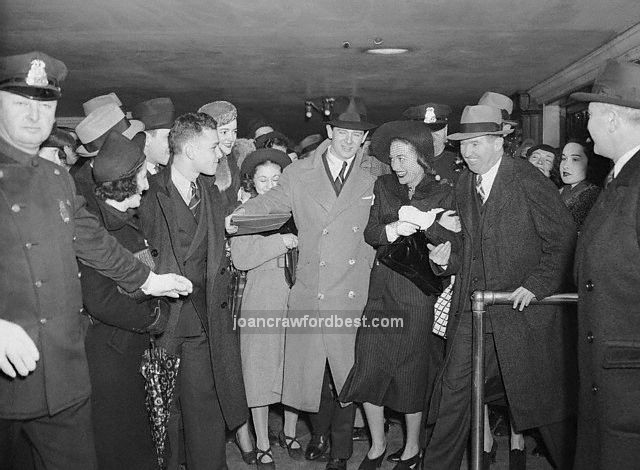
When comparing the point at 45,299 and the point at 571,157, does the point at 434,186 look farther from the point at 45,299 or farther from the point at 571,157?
the point at 45,299

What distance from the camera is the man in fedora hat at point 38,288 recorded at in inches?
87.4

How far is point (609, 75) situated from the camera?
97.2 inches

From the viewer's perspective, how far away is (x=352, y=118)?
12.8ft

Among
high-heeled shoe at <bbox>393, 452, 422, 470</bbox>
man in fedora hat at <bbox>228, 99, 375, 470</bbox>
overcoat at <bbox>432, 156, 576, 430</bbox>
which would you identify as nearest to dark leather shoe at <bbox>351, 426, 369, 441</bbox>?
man in fedora hat at <bbox>228, 99, 375, 470</bbox>

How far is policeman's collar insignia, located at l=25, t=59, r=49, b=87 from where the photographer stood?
89.0 inches

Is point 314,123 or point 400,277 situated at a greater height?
point 314,123

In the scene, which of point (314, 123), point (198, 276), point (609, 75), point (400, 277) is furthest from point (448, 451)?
point (314, 123)

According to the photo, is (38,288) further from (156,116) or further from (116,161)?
(156,116)

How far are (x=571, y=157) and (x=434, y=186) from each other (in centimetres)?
174

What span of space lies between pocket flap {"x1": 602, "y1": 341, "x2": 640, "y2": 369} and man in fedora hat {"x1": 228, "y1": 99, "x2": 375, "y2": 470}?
1705 millimetres

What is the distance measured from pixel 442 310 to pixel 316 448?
1.20 m

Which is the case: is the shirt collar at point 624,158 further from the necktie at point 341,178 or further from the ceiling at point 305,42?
the ceiling at point 305,42

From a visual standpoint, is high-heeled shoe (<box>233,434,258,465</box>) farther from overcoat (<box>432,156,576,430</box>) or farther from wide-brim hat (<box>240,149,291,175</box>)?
wide-brim hat (<box>240,149,291,175</box>)

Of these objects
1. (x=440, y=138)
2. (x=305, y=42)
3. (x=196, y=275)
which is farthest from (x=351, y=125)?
(x=305, y=42)
